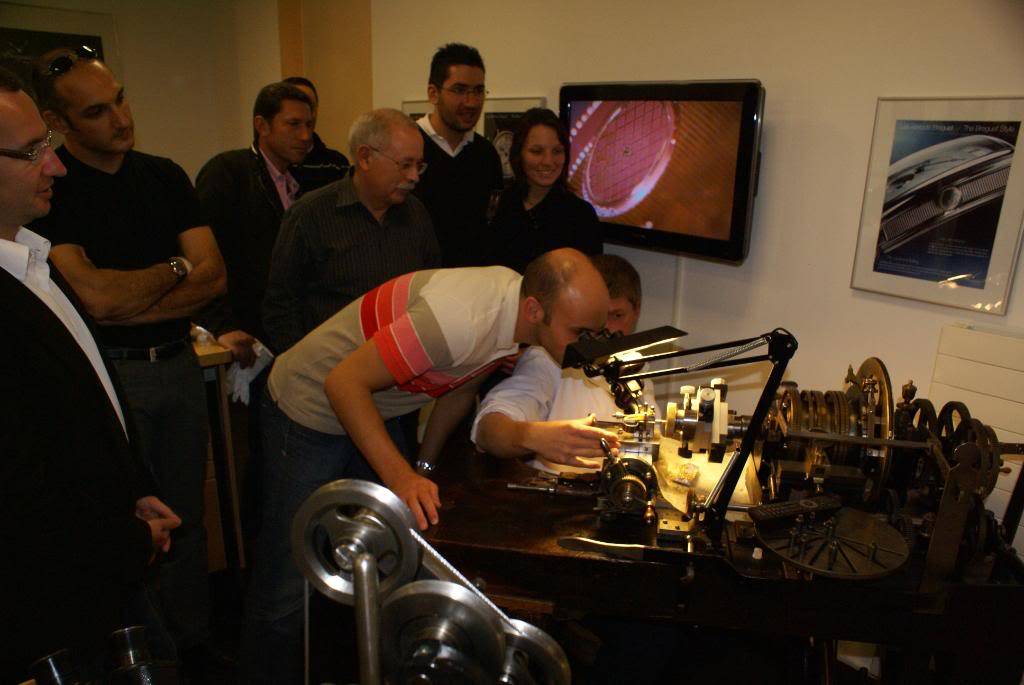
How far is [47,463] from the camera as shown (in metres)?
1.23

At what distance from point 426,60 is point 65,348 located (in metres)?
3.26

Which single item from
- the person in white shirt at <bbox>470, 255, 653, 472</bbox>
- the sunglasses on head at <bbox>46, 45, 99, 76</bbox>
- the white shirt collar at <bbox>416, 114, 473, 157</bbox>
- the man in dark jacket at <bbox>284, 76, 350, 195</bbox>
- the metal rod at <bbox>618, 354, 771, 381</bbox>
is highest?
the sunglasses on head at <bbox>46, 45, 99, 76</bbox>

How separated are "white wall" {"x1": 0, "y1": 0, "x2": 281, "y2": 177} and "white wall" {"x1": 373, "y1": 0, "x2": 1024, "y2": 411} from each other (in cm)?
295

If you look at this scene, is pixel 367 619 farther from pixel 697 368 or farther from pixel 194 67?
pixel 194 67

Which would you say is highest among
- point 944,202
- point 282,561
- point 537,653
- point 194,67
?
point 194,67

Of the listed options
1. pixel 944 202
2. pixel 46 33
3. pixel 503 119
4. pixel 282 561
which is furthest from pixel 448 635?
pixel 46 33

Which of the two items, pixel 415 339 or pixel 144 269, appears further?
pixel 144 269

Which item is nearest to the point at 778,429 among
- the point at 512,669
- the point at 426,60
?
the point at 512,669

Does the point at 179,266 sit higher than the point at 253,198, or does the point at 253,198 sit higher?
the point at 253,198

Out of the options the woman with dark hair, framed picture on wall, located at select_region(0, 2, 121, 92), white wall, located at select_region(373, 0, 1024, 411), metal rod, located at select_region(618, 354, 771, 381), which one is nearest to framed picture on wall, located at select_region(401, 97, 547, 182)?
white wall, located at select_region(373, 0, 1024, 411)

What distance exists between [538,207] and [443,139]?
0.56 meters

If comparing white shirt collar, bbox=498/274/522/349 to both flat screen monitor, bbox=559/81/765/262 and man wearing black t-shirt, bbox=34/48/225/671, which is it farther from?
flat screen monitor, bbox=559/81/765/262

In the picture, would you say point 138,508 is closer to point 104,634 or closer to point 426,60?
point 104,634

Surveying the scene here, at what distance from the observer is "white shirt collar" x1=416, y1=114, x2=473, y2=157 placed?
3037mm
